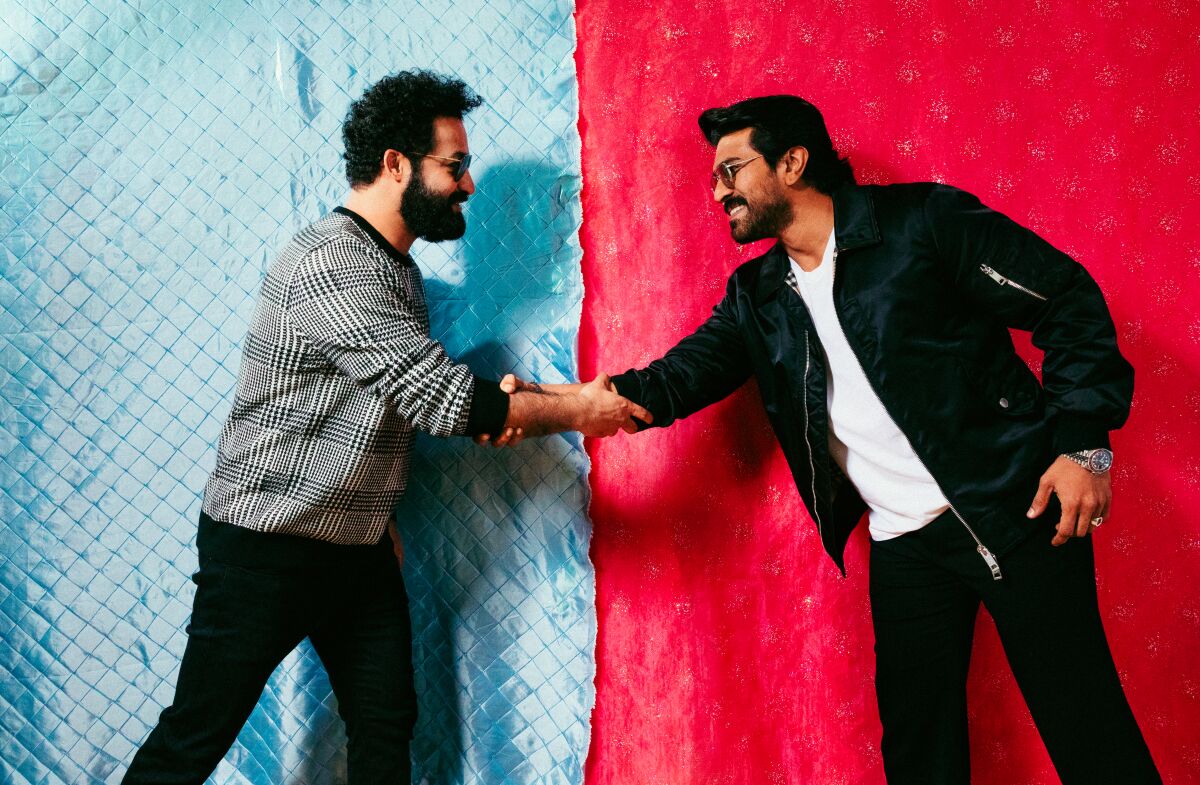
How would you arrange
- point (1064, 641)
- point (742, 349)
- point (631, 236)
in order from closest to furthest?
point (1064, 641), point (742, 349), point (631, 236)

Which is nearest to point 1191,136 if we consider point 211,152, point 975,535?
point 975,535

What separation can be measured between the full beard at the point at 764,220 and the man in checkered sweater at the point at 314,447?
0.38 m

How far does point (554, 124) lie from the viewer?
180 cm

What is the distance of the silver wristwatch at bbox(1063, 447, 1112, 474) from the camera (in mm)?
1334

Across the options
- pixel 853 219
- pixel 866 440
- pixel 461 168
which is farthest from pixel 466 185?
pixel 866 440

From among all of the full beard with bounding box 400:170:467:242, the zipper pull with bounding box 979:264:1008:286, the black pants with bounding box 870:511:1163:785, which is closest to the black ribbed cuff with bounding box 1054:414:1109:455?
the black pants with bounding box 870:511:1163:785

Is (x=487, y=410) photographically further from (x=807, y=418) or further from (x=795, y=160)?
(x=795, y=160)

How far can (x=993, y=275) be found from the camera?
138 cm

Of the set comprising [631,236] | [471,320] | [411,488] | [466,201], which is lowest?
[411,488]

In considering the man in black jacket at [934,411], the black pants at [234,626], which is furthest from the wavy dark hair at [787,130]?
the black pants at [234,626]

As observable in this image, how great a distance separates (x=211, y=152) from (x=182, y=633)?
104 centimetres

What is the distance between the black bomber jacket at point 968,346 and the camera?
53.1 inches

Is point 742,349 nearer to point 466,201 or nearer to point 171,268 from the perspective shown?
point 466,201

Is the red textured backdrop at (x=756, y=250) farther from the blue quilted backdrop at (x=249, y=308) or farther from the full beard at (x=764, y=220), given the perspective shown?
the full beard at (x=764, y=220)
